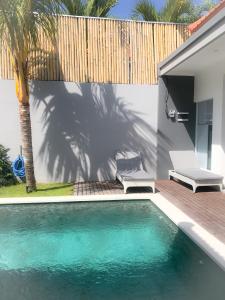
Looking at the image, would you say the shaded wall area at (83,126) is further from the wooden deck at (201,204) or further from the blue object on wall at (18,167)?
the wooden deck at (201,204)

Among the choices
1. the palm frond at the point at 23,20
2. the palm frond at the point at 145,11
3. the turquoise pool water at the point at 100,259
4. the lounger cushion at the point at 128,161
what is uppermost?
the palm frond at the point at 145,11

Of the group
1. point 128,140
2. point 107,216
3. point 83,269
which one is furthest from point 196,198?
point 83,269

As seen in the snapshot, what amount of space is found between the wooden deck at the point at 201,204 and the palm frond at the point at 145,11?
9.91 m

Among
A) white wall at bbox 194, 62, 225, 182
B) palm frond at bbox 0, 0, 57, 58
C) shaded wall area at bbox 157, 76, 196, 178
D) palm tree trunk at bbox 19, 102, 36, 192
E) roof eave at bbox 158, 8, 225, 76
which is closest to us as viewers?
roof eave at bbox 158, 8, 225, 76

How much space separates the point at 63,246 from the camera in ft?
18.4

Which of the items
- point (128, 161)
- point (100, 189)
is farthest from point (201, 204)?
point (128, 161)

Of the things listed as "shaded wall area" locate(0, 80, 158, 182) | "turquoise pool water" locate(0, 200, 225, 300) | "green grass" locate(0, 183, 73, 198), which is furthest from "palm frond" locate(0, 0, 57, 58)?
"turquoise pool water" locate(0, 200, 225, 300)

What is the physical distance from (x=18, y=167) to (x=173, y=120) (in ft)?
19.4

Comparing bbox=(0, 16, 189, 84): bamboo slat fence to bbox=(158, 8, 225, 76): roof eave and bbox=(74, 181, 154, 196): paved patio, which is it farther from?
bbox=(74, 181, 154, 196): paved patio

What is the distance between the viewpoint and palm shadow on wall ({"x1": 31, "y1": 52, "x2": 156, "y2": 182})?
11148 mm

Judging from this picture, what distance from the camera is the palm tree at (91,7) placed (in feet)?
53.6

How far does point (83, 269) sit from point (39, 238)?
5.29 ft

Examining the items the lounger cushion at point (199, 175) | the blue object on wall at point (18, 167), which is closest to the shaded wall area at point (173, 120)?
the lounger cushion at point (199, 175)

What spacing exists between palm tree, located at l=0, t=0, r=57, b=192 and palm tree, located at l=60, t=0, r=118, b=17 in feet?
26.9
